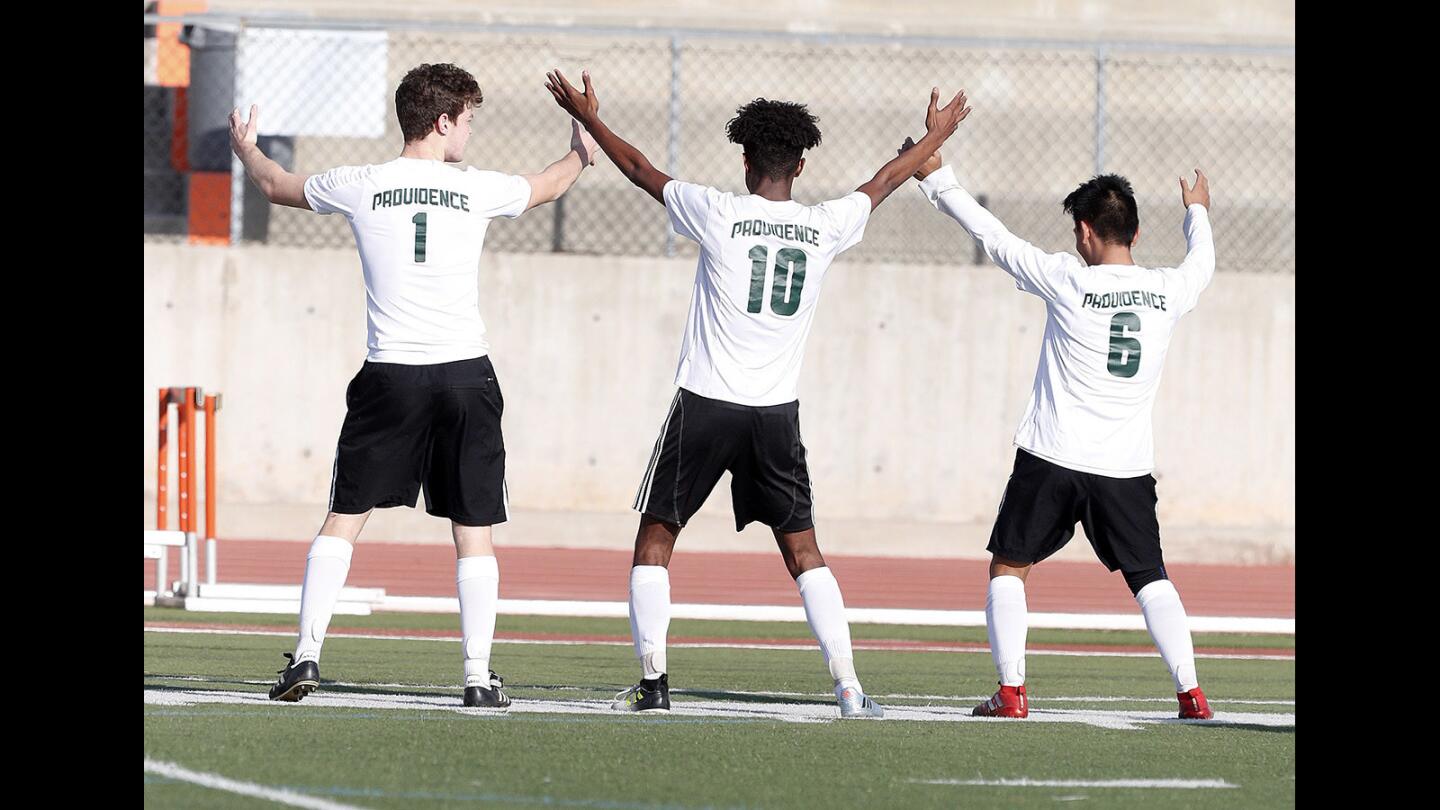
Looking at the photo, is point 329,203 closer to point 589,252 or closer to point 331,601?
point 331,601

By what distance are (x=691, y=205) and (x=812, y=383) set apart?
10.4m

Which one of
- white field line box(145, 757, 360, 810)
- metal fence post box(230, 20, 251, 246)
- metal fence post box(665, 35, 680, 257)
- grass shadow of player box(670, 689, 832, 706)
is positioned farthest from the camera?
metal fence post box(230, 20, 251, 246)

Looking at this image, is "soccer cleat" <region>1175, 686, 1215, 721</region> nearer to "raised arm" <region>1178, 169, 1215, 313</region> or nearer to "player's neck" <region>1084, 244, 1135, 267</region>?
"raised arm" <region>1178, 169, 1215, 313</region>

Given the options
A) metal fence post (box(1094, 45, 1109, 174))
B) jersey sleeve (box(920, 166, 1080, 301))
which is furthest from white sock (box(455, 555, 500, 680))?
metal fence post (box(1094, 45, 1109, 174))

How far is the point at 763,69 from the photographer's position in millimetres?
19344

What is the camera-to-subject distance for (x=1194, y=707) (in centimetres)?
694

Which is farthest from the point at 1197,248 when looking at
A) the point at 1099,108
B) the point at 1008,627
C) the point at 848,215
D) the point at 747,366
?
the point at 1099,108

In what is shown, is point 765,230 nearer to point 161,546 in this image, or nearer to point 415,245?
point 415,245

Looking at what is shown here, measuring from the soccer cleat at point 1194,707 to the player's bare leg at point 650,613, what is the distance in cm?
181

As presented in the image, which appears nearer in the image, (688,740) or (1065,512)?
(688,740)

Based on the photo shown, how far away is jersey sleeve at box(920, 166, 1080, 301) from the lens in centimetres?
702

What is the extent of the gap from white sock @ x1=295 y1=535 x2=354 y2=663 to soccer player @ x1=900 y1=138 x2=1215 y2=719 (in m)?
2.23

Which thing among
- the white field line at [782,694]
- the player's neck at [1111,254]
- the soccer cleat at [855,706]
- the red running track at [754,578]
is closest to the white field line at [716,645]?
the white field line at [782,694]

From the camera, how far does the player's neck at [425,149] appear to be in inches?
260
